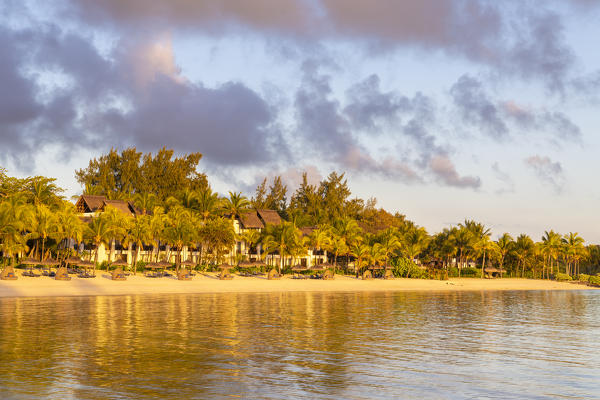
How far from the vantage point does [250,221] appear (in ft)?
288

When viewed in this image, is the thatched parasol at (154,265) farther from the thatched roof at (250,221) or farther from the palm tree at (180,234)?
the thatched roof at (250,221)

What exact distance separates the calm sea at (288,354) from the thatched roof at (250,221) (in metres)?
51.0

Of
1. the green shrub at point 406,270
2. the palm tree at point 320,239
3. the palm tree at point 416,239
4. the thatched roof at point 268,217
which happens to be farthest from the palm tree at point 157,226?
the palm tree at point 416,239

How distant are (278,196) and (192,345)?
343ft

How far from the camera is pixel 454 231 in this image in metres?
97.8

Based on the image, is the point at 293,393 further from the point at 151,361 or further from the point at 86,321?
the point at 86,321

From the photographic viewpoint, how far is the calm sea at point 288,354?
14070mm

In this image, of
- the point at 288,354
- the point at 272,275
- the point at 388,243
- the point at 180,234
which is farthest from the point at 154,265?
the point at 288,354

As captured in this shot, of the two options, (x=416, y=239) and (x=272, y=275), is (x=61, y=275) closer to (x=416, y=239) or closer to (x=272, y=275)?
(x=272, y=275)

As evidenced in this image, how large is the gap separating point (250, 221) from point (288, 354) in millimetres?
68816

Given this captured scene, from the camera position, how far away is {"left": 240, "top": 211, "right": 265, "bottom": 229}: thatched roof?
85.5 m

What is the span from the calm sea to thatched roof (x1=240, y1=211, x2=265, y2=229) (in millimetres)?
51031

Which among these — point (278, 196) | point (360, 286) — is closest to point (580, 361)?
point (360, 286)

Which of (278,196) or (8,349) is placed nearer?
(8,349)
